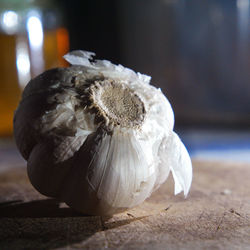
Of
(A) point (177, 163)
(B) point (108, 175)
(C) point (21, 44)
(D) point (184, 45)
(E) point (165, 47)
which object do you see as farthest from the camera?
(E) point (165, 47)

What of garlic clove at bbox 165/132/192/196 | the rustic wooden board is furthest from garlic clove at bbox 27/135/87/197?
garlic clove at bbox 165/132/192/196

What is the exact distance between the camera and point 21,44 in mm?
2689

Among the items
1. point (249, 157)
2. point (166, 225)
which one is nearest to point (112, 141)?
point (166, 225)

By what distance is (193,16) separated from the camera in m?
3.27

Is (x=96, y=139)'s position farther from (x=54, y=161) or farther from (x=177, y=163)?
(x=177, y=163)

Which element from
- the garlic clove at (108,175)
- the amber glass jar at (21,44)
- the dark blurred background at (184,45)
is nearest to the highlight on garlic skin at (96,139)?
the garlic clove at (108,175)

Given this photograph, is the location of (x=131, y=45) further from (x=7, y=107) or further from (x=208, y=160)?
(x=208, y=160)

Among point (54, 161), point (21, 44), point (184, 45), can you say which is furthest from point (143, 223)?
point (184, 45)

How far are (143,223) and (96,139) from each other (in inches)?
11.4

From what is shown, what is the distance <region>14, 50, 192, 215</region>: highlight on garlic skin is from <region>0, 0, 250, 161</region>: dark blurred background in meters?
1.29

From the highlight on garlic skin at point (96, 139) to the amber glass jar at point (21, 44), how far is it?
62.1 inches

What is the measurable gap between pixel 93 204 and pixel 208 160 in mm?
1134

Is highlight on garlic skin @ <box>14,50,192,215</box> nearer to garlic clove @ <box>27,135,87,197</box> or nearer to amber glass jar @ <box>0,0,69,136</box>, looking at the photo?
garlic clove @ <box>27,135,87,197</box>

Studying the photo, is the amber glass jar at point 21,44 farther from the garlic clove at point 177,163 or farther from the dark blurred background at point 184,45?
the garlic clove at point 177,163
